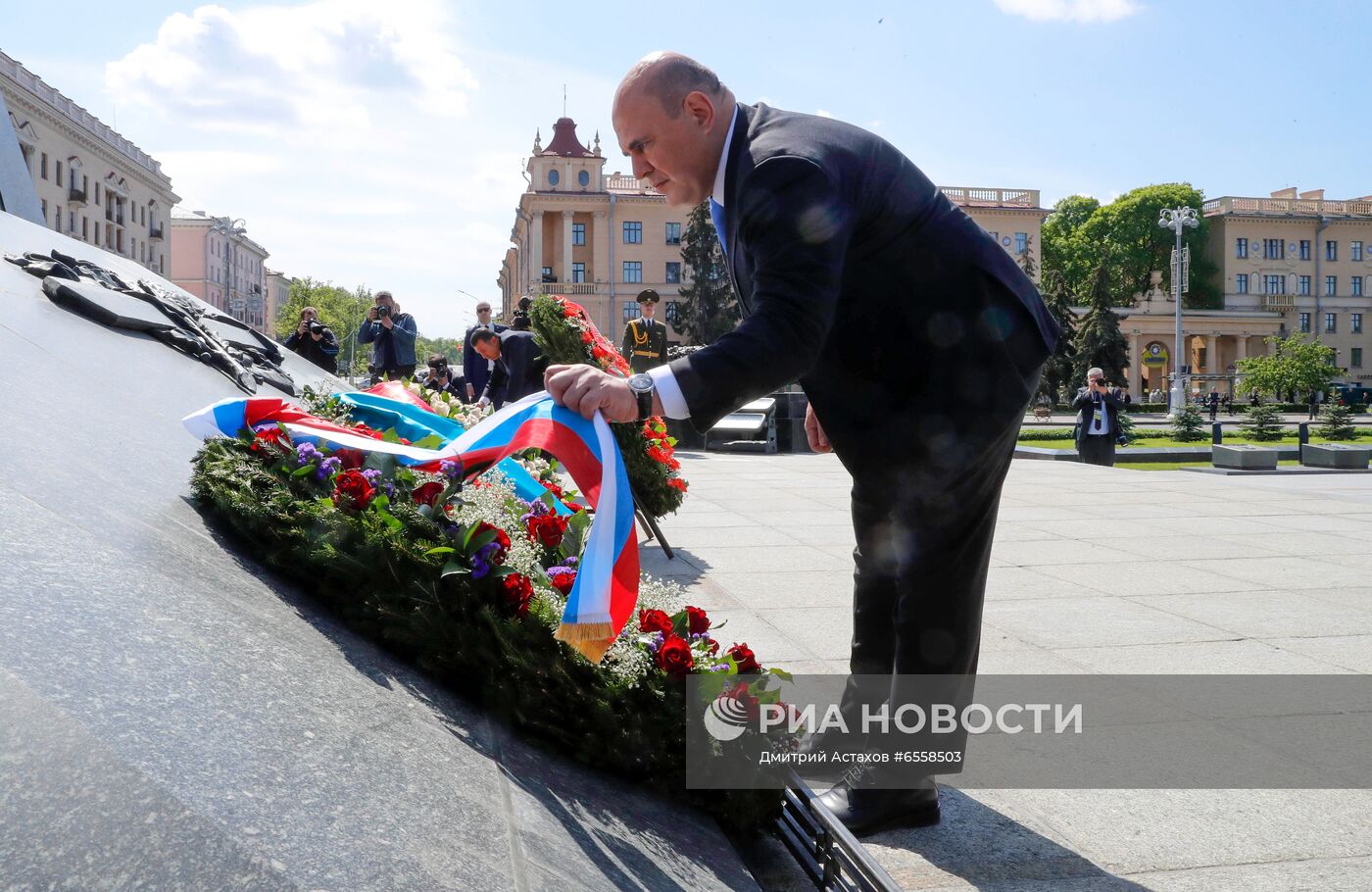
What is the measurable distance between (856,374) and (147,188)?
7260 cm

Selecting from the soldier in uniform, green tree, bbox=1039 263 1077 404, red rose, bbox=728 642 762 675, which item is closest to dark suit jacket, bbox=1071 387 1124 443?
the soldier in uniform

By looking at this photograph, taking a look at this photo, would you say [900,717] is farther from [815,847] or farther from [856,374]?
[856,374]

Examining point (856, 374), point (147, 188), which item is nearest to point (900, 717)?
point (856, 374)

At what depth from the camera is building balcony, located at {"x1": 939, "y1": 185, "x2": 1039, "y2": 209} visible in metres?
68.5

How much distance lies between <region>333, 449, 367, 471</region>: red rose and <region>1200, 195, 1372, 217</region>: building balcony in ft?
263

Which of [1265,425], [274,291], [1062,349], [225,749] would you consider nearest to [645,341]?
[225,749]

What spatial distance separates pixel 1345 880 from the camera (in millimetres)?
2197

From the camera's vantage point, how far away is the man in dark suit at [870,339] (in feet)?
6.55

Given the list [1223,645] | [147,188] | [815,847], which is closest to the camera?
[815,847]

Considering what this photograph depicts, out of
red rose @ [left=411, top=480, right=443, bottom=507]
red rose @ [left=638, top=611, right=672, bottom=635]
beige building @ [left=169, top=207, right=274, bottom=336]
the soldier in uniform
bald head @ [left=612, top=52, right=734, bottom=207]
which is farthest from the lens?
beige building @ [left=169, top=207, right=274, bottom=336]

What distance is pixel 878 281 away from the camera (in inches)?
90.4

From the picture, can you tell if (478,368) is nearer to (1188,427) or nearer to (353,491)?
(353,491)

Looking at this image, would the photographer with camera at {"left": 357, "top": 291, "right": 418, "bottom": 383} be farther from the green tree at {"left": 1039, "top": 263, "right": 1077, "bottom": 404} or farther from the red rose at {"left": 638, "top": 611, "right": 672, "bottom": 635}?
the green tree at {"left": 1039, "top": 263, "right": 1077, "bottom": 404}

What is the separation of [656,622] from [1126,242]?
75797 mm
